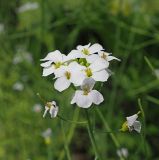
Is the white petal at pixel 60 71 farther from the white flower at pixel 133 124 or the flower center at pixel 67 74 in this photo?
the white flower at pixel 133 124

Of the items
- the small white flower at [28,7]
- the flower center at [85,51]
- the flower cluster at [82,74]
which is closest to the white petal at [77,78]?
the flower cluster at [82,74]

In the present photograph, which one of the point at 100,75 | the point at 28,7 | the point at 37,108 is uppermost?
the point at 28,7

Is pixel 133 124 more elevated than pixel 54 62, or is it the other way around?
pixel 54 62

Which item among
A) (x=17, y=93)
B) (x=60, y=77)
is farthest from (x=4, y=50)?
(x=60, y=77)

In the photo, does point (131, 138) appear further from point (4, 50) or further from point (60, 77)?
point (60, 77)

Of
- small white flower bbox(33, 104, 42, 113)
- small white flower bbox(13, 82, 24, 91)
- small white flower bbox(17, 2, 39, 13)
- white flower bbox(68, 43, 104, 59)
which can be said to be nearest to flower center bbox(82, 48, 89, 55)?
white flower bbox(68, 43, 104, 59)

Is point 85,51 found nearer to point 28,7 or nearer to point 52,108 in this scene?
point 52,108

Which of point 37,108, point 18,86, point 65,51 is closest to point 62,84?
point 37,108
